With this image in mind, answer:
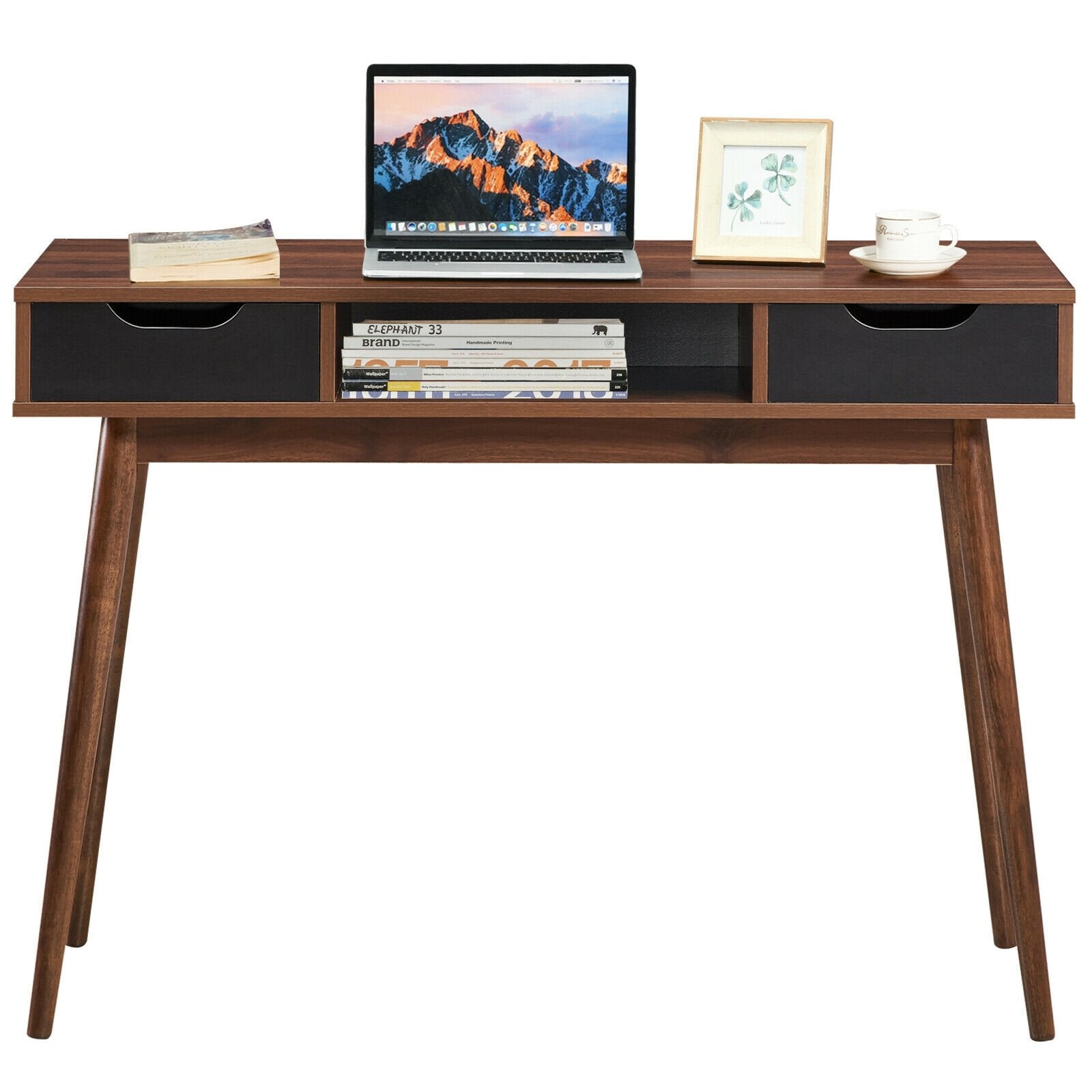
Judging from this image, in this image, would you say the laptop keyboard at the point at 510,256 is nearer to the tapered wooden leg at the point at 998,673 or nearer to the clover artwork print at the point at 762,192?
the clover artwork print at the point at 762,192

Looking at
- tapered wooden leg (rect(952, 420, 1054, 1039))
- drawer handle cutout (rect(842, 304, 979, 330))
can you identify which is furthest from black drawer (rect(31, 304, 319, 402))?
tapered wooden leg (rect(952, 420, 1054, 1039))

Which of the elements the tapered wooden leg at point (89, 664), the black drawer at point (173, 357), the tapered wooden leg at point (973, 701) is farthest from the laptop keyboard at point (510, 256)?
the tapered wooden leg at point (973, 701)

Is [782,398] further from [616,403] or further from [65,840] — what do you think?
[65,840]

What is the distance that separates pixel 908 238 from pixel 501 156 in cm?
76

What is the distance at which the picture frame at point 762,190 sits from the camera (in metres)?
4.13

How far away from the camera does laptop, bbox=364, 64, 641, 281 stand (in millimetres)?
4117

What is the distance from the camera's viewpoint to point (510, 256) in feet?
13.5

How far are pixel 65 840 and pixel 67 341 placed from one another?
93cm

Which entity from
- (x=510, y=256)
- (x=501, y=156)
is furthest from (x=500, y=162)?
(x=510, y=256)

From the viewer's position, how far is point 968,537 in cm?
413

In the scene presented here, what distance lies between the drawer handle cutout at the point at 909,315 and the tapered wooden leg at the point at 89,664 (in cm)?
135

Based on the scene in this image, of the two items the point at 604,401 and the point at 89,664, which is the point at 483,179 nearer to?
the point at 604,401

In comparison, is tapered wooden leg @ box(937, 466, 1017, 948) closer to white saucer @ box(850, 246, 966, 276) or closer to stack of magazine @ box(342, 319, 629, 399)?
white saucer @ box(850, 246, 966, 276)

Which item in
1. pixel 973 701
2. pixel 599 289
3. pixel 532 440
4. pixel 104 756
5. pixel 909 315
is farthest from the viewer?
pixel 104 756
